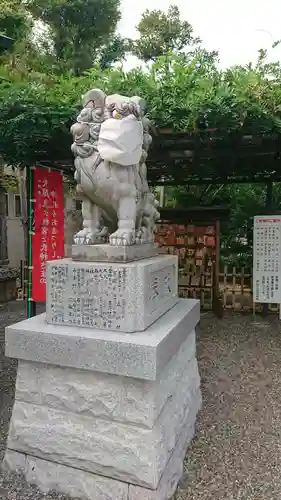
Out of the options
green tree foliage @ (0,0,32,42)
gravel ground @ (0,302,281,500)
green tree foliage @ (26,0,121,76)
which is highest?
green tree foliage @ (26,0,121,76)

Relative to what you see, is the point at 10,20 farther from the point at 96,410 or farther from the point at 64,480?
the point at 64,480

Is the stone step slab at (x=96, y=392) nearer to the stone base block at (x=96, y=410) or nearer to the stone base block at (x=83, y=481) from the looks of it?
the stone base block at (x=96, y=410)

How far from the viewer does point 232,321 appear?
21.5 feet

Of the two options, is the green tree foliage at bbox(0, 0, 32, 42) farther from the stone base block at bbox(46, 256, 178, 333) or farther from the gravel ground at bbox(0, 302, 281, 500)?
the stone base block at bbox(46, 256, 178, 333)

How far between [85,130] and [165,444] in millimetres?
2040

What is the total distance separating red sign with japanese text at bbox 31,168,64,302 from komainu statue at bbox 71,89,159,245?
9.25ft

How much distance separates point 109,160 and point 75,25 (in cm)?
1059

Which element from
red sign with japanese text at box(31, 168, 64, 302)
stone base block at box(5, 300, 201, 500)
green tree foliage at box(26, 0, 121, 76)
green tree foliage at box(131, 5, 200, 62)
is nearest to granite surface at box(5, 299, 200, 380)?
stone base block at box(5, 300, 201, 500)

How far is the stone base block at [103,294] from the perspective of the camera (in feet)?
7.44

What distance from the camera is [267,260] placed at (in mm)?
6219

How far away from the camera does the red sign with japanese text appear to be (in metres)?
5.21

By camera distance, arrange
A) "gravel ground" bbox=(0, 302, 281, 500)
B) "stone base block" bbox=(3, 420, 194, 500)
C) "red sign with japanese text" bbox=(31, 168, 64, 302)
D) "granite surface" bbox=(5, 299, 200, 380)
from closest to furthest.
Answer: "granite surface" bbox=(5, 299, 200, 380) → "stone base block" bbox=(3, 420, 194, 500) → "gravel ground" bbox=(0, 302, 281, 500) → "red sign with japanese text" bbox=(31, 168, 64, 302)

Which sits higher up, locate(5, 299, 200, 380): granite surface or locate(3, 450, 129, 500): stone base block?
locate(5, 299, 200, 380): granite surface

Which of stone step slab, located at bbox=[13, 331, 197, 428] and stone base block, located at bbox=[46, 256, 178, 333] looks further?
stone base block, located at bbox=[46, 256, 178, 333]
